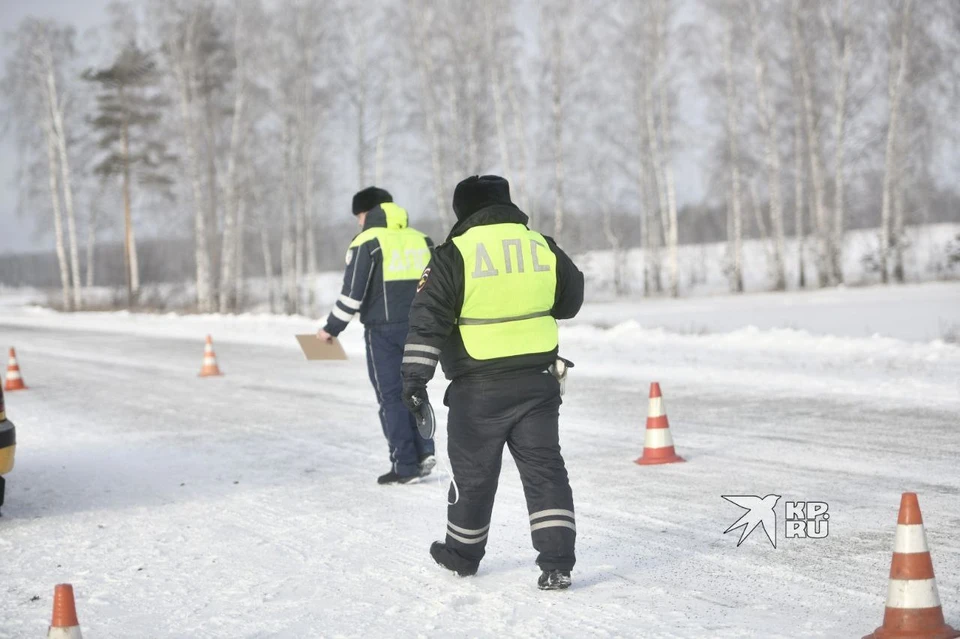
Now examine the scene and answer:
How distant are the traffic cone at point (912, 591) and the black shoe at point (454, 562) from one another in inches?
74.8

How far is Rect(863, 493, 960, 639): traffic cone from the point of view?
373 cm

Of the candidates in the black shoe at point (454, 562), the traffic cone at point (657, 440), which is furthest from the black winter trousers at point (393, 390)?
the black shoe at point (454, 562)

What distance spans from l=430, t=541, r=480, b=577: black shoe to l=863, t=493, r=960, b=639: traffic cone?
74.8 inches

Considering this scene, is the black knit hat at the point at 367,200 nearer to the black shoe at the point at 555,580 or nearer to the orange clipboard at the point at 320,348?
the orange clipboard at the point at 320,348

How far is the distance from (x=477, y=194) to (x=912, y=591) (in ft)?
7.97

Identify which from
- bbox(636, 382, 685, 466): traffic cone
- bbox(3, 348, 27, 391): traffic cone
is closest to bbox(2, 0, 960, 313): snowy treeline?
bbox(3, 348, 27, 391): traffic cone

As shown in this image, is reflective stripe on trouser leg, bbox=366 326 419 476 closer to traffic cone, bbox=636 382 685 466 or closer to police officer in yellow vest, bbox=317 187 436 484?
police officer in yellow vest, bbox=317 187 436 484

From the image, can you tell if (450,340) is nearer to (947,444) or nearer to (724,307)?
(947,444)

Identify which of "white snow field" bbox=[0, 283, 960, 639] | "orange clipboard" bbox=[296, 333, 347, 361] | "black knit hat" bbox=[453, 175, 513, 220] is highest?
"black knit hat" bbox=[453, 175, 513, 220]

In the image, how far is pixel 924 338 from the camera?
53.0 feet

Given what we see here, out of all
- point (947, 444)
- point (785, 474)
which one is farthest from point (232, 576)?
point (947, 444)

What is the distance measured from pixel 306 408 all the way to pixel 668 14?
27065mm

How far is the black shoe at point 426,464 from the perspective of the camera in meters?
7.52

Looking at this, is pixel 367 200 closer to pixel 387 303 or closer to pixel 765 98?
pixel 387 303
